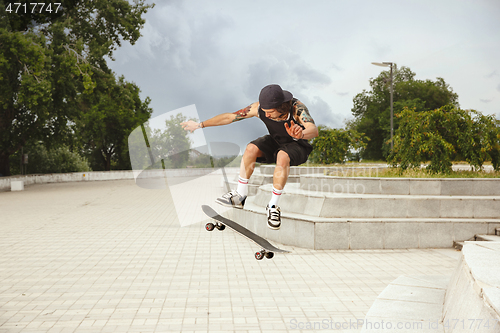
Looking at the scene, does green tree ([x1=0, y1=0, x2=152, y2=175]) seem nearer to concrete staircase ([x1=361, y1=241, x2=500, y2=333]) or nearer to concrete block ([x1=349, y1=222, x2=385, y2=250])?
concrete block ([x1=349, y1=222, x2=385, y2=250])

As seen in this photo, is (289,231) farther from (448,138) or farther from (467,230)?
(448,138)

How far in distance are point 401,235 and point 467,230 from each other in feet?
5.12

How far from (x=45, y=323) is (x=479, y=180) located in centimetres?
1022

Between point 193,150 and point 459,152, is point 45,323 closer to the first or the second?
point 193,150

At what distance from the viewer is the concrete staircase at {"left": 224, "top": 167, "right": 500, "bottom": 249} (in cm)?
855

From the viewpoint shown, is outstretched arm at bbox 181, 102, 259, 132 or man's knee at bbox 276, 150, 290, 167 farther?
outstretched arm at bbox 181, 102, 259, 132

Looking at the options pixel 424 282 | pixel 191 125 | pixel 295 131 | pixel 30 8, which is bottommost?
pixel 424 282

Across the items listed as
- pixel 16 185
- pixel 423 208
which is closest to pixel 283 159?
pixel 423 208

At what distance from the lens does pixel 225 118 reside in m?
2.75

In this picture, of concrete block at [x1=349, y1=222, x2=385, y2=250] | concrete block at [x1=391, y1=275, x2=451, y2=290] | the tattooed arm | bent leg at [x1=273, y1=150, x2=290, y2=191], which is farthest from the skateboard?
concrete block at [x1=349, y1=222, x2=385, y2=250]

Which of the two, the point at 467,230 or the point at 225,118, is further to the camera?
the point at 467,230

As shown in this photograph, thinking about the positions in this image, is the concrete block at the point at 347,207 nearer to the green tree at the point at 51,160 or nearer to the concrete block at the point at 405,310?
the concrete block at the point at 405,310

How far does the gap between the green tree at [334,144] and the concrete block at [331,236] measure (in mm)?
10150

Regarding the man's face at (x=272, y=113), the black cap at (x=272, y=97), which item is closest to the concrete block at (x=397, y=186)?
the man's face at (x=272, y=113)
